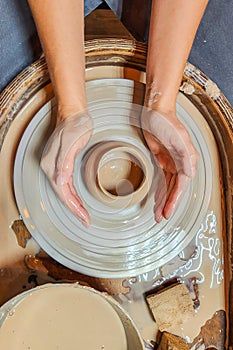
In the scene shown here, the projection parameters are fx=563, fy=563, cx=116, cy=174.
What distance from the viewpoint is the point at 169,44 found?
1347 mm

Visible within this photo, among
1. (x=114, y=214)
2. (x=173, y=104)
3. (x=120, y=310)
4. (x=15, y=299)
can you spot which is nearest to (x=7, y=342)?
(x=15, y=299)

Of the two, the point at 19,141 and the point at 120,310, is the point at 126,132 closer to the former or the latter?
the point at 19,141

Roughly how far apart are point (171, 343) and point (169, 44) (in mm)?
719

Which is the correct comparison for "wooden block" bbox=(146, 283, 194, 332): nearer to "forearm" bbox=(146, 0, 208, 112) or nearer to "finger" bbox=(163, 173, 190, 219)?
"finger" bbox=(163, 173, 190, 219)

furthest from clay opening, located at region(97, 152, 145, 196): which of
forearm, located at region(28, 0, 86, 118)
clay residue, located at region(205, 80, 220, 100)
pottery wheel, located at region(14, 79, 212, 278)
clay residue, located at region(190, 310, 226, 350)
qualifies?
clay residue, located at region(190, 310, 226, 350)

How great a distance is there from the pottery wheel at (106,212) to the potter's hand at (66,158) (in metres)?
0.02

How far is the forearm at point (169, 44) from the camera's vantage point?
1.34 m

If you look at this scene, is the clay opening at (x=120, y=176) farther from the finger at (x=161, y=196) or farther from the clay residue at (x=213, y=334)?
the clay residue at (x=213, y=334)

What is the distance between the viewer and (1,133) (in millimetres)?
1337

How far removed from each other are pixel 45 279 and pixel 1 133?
1.20 ft

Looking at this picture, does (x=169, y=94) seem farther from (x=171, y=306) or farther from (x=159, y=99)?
(x=171, y=306)

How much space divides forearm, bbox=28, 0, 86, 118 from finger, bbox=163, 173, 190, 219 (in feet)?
0.99

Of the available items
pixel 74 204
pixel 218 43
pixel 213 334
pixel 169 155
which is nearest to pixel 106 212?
pixel 74 204

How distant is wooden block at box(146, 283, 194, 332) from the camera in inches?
54.0
